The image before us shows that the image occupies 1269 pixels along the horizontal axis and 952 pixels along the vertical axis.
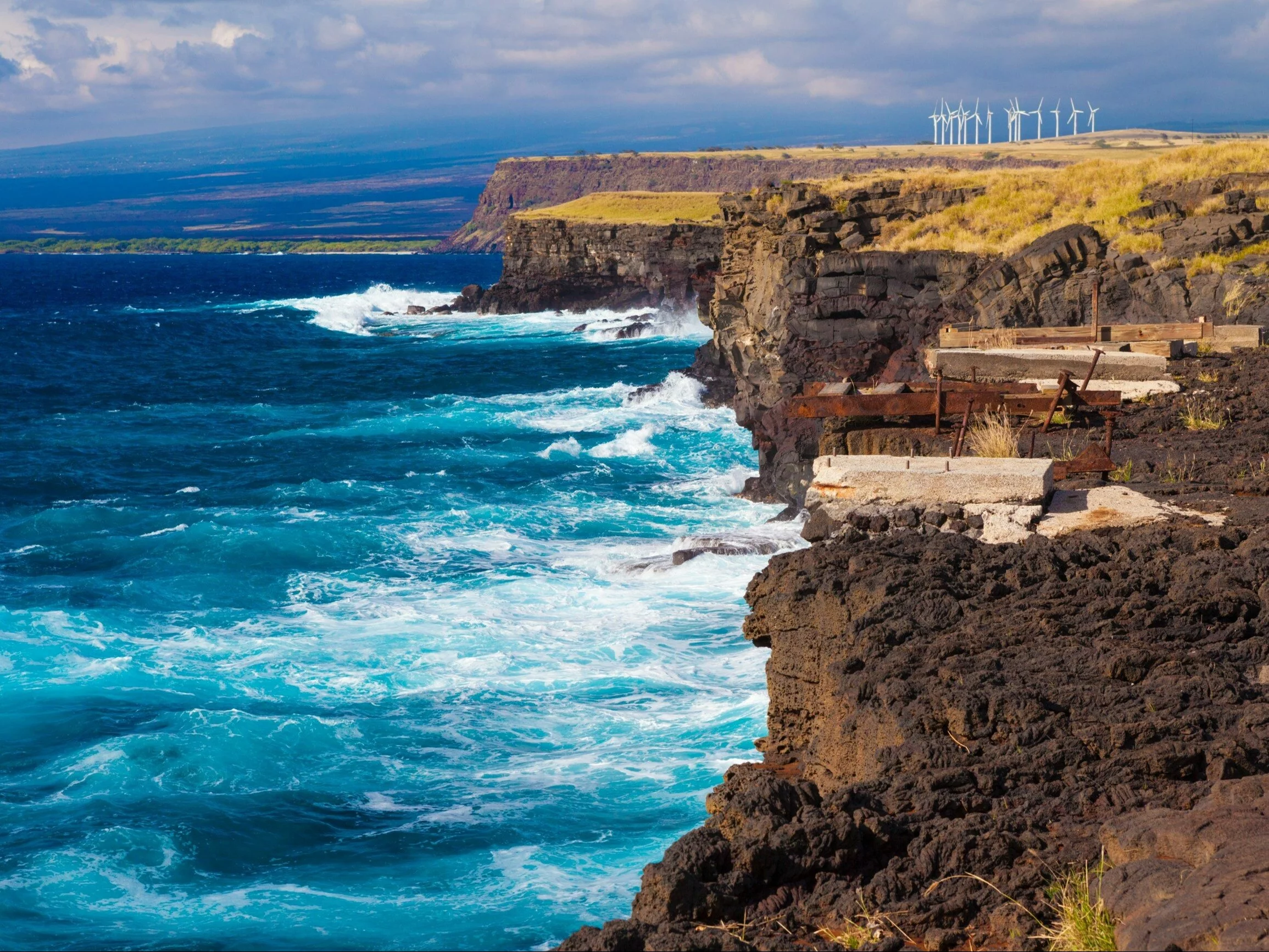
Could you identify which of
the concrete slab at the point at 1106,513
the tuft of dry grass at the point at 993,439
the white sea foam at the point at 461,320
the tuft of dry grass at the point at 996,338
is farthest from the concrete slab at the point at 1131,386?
the white sea foam at the point at 461,320

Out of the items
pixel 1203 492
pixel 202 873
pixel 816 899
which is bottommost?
pixel 202 873

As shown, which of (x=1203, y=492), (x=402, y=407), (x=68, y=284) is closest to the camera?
(x=1203, y=492)

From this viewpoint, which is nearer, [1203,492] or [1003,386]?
[1203,492]

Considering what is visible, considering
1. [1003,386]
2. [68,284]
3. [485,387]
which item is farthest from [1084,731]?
[68,284]

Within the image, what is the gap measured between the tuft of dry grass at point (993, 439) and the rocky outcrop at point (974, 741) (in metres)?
2.14

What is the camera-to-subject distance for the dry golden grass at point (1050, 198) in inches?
1128

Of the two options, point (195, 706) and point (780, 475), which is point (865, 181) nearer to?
point (780, 475)

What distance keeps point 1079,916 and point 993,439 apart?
7.06m

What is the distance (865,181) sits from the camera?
3538 centimetres

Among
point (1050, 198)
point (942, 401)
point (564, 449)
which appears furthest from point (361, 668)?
point (1050, 198)

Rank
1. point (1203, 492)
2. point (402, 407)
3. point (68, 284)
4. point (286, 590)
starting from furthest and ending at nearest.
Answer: point (68, 284) → point (402, 407) → point (286, 590) → point (1203, 492)

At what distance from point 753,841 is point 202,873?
27.9 ft

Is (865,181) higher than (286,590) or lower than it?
higher

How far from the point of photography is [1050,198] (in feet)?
103
